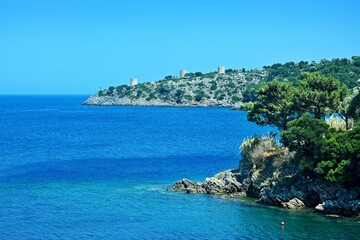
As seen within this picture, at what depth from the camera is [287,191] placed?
4988cm

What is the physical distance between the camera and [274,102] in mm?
59781

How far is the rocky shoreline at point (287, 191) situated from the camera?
45438mm

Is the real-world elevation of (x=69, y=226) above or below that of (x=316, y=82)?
below

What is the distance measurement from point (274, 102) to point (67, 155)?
41778mm

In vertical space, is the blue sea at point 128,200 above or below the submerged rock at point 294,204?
below

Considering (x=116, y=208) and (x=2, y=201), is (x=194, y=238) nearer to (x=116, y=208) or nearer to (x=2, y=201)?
(x=116, y=208)

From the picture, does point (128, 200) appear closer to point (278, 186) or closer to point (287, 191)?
point (278, 186)

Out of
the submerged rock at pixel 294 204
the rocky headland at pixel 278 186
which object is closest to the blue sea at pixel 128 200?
the submerged rock at pixel 294 204

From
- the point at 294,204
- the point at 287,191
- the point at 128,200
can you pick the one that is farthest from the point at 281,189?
the point at 128,200

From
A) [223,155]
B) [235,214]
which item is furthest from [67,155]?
[235,214]

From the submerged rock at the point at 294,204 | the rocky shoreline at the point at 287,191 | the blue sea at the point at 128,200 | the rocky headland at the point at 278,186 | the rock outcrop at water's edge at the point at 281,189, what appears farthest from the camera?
the submerged rock at the point at 294,204

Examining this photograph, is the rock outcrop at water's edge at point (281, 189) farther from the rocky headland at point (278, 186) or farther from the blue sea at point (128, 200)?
the blue sea at point (128, 200)

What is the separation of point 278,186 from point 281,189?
43 centimetres

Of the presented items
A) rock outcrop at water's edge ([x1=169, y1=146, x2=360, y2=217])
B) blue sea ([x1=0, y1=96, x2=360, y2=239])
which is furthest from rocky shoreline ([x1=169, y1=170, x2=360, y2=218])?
blue sea ([x1=0, y1=96, x2=360, y2=239])
